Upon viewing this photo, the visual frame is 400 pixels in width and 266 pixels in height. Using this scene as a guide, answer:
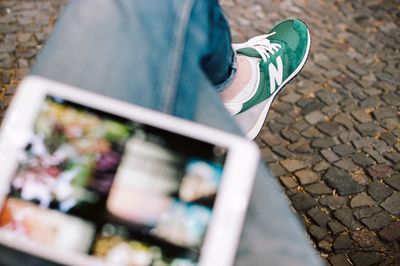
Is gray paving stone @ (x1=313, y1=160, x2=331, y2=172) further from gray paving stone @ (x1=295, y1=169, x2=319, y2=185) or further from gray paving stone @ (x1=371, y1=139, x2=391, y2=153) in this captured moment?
gray paving stone @ (x1=371, y1=139, x2=391, y2=153)

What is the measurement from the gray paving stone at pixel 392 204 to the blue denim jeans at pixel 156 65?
124 cm

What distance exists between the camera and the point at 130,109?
1089 millimetres

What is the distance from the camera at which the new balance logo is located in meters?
2.09

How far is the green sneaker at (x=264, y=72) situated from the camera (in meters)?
1.96

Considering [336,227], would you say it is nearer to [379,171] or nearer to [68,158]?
[379,171]

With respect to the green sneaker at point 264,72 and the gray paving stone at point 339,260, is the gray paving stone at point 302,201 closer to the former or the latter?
the gray paving stone at point 339,260

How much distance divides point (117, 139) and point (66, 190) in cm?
13

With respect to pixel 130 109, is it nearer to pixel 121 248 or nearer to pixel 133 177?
pixel 133 177

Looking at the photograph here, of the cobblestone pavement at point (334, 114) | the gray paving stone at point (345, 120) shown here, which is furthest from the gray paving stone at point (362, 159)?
the gray paving stone at point (345, 120)

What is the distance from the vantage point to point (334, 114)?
9.47 feet

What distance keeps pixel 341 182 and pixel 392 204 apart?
9.1 inches

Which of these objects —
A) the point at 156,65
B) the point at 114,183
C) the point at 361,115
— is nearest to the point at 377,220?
the point at 361,115

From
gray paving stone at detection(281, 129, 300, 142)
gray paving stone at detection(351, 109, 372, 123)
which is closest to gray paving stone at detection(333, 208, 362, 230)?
gray paving stone at detection(281, 129, 300, 142)

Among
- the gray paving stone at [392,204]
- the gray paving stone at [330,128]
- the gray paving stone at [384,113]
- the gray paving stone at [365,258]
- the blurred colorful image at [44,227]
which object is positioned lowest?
the gray paving stone at [330,128]
